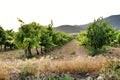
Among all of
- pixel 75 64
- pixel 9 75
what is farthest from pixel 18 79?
pixel 75 64

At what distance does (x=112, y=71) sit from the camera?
7125 millimetres

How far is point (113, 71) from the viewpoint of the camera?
23.4ft

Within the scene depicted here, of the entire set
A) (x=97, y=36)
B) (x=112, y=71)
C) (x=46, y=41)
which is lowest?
(x=46, y=41)

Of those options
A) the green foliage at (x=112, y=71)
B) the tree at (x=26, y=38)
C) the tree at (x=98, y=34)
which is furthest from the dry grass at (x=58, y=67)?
the tree at (x=26, y=38)

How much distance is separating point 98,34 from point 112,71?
33.8 m

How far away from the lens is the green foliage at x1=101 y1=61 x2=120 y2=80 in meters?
7.00

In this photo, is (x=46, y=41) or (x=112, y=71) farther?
(x=46, y=41)

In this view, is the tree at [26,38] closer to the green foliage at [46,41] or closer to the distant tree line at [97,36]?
the green foliage at [46,41]

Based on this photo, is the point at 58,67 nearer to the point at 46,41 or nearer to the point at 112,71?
the point at 112,71

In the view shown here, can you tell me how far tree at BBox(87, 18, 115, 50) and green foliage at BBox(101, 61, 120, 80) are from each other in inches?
1298

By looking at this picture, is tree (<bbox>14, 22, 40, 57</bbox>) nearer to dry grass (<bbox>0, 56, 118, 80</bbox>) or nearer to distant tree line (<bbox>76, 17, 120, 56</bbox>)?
distant tree line (<bbox>76, 17, 120, 56</bbox>)

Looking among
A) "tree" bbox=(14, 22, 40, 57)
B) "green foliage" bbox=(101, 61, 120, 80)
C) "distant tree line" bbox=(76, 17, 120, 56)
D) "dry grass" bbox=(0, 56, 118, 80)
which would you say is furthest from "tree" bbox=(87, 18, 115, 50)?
"green foliage" bbox=(101, 61, 120, 80)

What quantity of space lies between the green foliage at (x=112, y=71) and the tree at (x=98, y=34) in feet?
108

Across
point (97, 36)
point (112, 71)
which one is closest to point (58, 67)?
point (112, 71)
